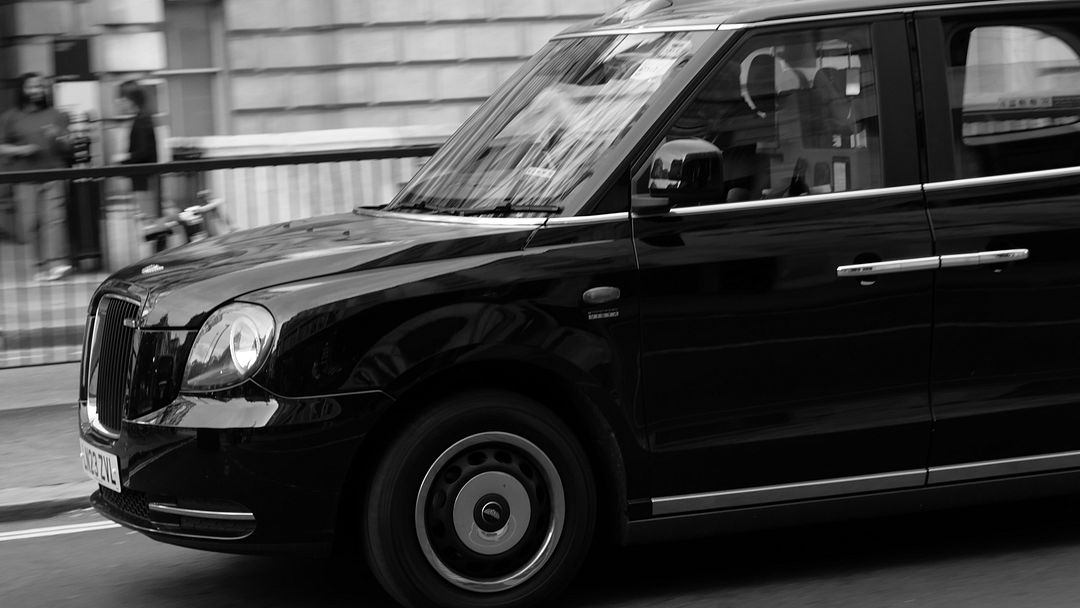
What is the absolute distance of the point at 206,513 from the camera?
16.2 ft

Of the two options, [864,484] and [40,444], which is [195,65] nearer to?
[40,444]

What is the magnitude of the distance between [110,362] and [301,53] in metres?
15.1

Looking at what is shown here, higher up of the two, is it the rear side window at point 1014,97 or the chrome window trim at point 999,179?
the rear side window at point 1014,97

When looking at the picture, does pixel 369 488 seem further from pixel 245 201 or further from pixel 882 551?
pixel 245 201

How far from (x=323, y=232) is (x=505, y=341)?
38.9 inches

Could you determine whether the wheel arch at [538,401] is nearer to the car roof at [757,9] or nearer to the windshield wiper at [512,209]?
the windshield wiper at [512,209]

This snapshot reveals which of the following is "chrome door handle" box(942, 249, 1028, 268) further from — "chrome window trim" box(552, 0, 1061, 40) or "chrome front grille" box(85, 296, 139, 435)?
"chrome front grille" box(85, 296, 139, 435)

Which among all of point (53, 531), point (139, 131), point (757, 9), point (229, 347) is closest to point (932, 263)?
point (757, 9)

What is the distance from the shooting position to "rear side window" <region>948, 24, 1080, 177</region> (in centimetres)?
554

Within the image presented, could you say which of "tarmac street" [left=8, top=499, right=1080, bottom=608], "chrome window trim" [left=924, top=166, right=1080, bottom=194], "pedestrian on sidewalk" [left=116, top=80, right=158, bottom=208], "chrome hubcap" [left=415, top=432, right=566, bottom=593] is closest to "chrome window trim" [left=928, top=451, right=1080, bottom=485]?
"tarmac street" [left=8, top=499, right=1080, bottom=608]

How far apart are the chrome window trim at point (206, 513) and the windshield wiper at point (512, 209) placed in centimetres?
124

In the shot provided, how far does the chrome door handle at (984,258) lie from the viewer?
538cm

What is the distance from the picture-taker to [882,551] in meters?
5.96

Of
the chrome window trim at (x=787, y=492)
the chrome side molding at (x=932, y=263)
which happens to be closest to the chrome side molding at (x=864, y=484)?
the chrome window trim at (x=787, y=492)
